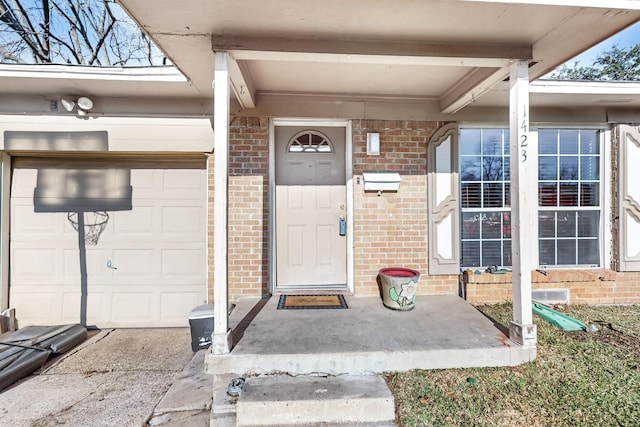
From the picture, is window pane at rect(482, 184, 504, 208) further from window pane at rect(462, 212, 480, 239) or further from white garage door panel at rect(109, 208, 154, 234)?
white garage door panel at rect(109, 208, 154, 234)

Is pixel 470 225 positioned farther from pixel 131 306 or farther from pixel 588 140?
pixel 131 306

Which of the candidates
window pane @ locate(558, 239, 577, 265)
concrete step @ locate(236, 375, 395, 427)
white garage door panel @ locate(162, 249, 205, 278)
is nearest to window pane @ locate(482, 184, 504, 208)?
window pane @ locate(558, 239, 577, 265)

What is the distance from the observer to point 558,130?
13.9 ft

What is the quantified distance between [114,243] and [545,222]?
5.68m

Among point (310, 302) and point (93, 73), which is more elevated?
point (93, 73)

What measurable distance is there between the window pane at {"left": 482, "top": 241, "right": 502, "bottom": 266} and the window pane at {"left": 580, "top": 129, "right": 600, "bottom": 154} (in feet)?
5.78

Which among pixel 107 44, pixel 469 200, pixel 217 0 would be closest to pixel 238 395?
pixel 217 0

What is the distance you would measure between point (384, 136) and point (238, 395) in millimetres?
3196

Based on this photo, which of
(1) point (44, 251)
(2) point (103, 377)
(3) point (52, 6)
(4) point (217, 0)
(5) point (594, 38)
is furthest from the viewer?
(3) point (52, 6)

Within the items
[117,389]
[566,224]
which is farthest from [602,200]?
[117,389]

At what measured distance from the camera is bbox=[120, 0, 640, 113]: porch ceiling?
85.6 inches

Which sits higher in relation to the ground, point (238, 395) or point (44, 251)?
point (44, 251)

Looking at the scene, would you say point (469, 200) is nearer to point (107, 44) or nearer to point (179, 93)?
point (179, 93)

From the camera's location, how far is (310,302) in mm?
3656
